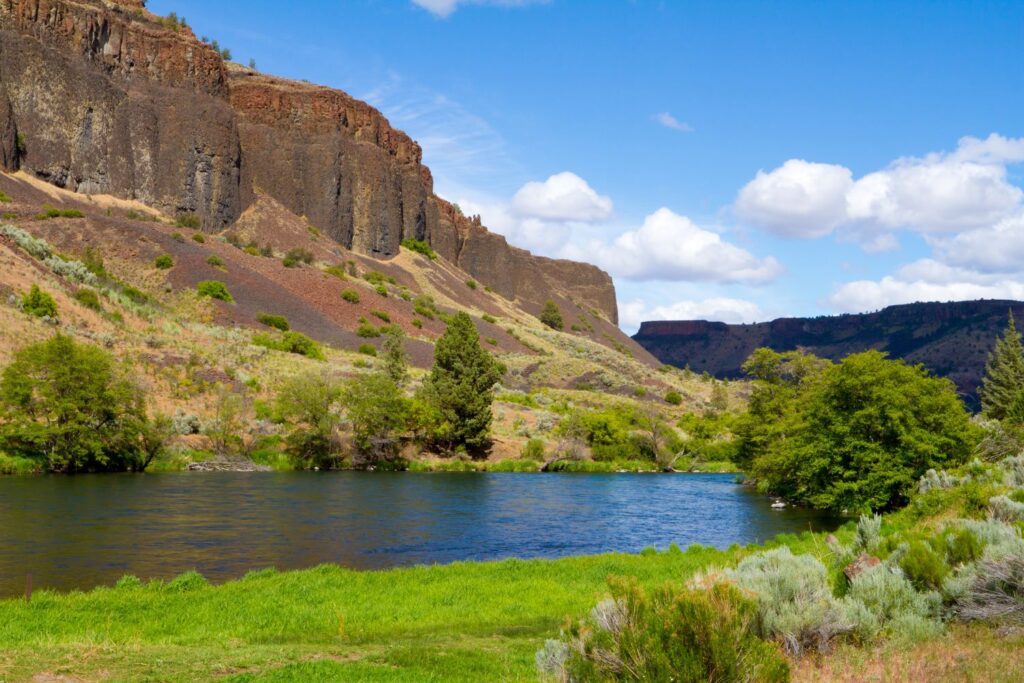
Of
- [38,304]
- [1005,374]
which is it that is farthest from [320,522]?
[1005,374]

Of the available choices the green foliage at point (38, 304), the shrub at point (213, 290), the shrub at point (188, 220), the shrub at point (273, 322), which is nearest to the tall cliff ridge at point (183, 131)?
the shrub at point (188, 220)

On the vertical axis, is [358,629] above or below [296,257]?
below

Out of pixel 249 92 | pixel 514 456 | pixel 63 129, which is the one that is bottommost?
pixel 514 456

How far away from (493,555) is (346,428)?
106ft

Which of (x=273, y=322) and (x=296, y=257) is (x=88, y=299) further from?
(x=296, y=257)

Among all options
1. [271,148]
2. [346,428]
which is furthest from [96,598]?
[271,148]

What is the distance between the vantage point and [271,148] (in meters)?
116

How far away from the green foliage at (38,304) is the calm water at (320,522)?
67.8 feet

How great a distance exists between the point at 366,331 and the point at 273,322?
10.1 meters

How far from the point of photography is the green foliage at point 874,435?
3325 centimetres

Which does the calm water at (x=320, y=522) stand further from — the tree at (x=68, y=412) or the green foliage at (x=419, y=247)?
the green foliage at (x=419, y=247)

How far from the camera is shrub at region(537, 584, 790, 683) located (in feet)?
23.3

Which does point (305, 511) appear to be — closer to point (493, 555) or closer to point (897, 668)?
point (493, 555)

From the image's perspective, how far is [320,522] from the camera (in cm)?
2998
